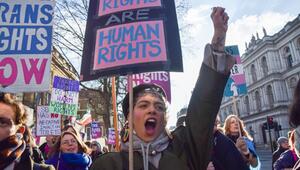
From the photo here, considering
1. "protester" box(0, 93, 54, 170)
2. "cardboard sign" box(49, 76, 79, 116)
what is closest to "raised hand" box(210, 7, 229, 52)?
"protester" box(0, 93, 54, 170)

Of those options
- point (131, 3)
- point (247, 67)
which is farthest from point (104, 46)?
point (247, 67)

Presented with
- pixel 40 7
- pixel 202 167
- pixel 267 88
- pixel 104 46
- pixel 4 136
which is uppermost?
pixel 267 88

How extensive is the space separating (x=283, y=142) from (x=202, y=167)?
21.8 ft

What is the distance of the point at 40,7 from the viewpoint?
3.74 metres

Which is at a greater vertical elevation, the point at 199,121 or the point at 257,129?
the point at 257,129

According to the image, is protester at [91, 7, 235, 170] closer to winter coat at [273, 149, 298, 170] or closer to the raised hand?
the raised hand

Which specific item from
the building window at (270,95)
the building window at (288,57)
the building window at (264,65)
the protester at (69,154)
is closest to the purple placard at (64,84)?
the protester at (69,154)

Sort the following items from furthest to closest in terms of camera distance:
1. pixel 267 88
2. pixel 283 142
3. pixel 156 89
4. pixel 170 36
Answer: pixel 267 88, pixel 283 142, pixel 170 36, pixel 156 89

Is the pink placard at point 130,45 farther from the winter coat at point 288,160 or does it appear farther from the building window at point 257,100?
the building window at point 257,100

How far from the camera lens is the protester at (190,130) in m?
1.76

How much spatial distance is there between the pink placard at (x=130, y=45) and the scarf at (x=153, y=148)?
77 cm

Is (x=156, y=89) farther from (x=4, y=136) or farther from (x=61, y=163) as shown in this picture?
(x=61, y=163)

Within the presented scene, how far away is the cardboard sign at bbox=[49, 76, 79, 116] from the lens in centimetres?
759

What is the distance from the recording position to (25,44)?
11.6ft
